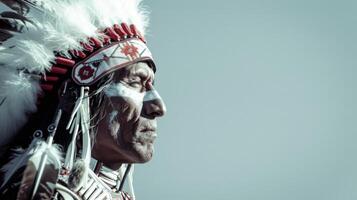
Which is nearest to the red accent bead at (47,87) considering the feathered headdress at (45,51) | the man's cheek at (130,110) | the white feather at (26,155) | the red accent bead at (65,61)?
the feathered headdress at (45,51)

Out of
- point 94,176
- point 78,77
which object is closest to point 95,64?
point 78,77

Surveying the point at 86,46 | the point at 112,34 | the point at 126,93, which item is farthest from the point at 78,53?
the point at 126,93

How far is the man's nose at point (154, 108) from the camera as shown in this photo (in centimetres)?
439

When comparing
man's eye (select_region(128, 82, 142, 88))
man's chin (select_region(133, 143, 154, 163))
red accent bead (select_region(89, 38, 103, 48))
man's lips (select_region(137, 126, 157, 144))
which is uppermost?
red accent bead (select_region(89, 38, 103, 48))

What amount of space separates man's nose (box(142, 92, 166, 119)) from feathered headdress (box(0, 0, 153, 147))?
323 mm

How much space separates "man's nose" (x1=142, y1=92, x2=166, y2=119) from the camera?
4.39m

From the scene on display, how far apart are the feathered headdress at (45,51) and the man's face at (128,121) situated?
0.48ft

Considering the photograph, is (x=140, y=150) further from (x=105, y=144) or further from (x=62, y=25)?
(x=62, y=25)

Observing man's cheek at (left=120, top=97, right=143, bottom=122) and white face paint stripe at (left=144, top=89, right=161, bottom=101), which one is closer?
man's cheek at (left=120, top=97, right=143, bottom=122)

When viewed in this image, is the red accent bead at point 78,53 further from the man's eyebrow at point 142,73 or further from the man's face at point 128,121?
the man's eyebrow at point 142,73

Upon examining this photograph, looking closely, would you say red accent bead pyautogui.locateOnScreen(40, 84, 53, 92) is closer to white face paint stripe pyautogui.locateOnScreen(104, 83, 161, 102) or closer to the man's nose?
white face paint stripe pyautogui.locateOnScreen(104, 83, 161, 102)

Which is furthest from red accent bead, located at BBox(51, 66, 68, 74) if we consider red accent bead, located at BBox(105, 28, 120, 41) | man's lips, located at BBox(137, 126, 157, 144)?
man's lips, located at BBox(137, 126, 157, 144)

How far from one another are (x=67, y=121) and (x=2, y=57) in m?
0.59

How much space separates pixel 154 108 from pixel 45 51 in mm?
835
